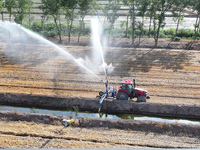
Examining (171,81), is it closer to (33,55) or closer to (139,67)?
(139,67)

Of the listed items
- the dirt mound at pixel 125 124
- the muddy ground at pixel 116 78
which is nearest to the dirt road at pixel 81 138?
the muddy ground at pixel 116 78

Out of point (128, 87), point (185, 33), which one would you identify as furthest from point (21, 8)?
point (185, 33)

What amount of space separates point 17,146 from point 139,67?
518 inches

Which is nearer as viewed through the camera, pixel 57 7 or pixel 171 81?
pixel 171 81

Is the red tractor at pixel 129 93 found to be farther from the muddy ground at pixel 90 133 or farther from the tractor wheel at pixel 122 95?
the muddy ground at pixel 90 133

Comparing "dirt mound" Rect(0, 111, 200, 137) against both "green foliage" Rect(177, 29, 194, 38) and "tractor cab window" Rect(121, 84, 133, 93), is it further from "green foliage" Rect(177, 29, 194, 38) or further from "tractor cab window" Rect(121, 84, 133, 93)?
"green foliage" Rect(177, 29, 194, 38)

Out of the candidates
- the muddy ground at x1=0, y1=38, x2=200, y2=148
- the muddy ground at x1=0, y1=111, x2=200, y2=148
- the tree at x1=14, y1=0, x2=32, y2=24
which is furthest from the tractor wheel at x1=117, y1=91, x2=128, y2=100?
the tree at x1=14, y1=0, x2=32, y2=24

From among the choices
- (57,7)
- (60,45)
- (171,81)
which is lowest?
(171,81)

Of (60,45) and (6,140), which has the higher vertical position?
(60,45)

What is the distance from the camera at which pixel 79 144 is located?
416 inches

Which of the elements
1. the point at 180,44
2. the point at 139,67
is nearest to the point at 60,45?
the point at 139,67

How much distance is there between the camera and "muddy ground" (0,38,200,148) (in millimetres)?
11023

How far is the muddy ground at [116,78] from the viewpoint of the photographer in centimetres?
1102

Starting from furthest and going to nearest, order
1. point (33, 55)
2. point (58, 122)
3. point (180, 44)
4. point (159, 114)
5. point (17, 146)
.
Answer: point (180, 44)
point (33, 55)
point (159, 114)
point (58, 122)
point (17, 146)
